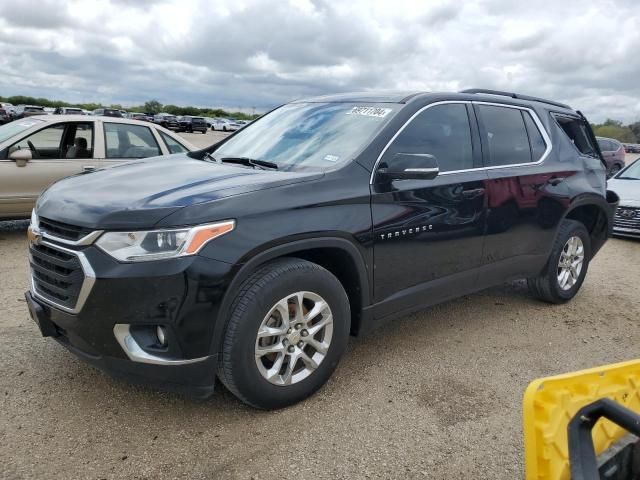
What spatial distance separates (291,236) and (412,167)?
2.79 ft

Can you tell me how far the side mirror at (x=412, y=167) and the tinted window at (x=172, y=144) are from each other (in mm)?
4857

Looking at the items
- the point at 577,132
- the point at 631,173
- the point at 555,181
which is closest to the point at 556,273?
the point at 555,181

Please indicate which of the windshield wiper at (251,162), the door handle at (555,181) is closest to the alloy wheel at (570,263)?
the door handle at (555,181)

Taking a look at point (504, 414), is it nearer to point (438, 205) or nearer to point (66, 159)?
point (438, 205)

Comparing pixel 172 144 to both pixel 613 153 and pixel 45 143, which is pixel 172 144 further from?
pixel 613 153

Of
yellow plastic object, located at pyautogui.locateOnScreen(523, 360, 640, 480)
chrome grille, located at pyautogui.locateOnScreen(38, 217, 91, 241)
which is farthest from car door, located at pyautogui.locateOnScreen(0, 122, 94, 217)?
yellow plastic object, located at pyautogui.locateOnScreen(523, 360, 640, 480)

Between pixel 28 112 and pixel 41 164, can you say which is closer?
pixel 41 164

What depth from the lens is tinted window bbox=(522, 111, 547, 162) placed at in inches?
175

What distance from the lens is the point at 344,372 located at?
3.52 meters

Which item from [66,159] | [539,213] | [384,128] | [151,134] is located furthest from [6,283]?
[539,213]

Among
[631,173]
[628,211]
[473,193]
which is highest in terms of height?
[473,193]

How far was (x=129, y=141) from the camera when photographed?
7.17 meters

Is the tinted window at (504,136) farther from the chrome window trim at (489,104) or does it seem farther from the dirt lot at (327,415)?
the dirt lot at (327,415)

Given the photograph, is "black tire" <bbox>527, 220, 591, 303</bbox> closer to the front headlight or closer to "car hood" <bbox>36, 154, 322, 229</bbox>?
"car hood" <bbox>36, 154, 322, 229</bbox>
